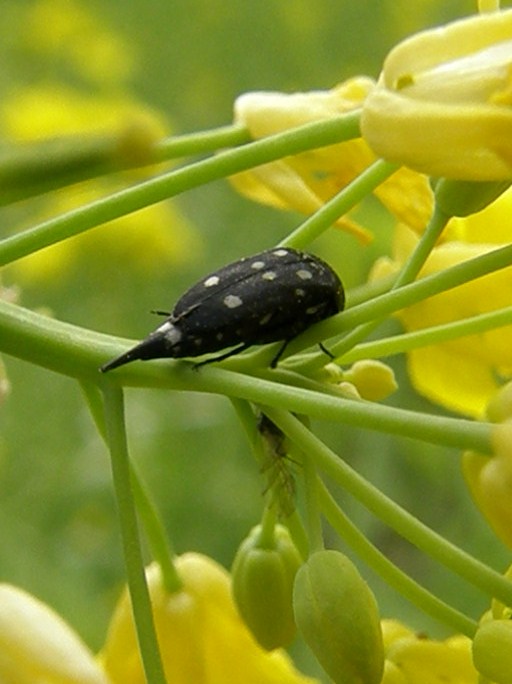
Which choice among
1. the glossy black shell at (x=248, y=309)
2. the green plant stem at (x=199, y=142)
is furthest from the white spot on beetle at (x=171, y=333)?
the green plant stem at (x=199, y=142)

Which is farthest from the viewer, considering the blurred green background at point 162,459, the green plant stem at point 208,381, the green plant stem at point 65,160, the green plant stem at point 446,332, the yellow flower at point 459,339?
the blurred green background at point 162,459

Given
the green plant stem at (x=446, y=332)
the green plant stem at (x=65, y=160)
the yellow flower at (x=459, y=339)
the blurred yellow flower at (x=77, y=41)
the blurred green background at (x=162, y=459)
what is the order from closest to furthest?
the green plant stem at (x=65, y=160) < the green plant stem at (x=446, y=332) < the yellow flower at (x=459, y=339) < the blurred green background at (x=162, y=459) < the blurred yellow flower at (x=77, y=41)

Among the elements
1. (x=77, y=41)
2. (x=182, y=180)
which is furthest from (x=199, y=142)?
(x=77, y=41)

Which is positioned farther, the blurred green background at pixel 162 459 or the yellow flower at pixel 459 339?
the blurred green background at pixel 162 459

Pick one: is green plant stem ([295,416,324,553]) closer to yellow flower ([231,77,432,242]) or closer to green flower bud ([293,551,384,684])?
green flower bud ([293,551,384,684])

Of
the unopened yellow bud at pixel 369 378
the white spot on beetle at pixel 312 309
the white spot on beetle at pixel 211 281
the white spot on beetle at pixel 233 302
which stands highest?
the white spot on beetle at pixel 211 281

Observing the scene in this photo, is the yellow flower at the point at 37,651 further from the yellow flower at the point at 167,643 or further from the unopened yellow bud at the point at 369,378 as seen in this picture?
the unopened yellow bud at the point at 369,378

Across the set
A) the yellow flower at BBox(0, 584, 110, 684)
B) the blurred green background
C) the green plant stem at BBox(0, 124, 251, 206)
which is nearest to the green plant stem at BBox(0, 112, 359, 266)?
the yellow flower at BBox(0, 584, 110, 684)

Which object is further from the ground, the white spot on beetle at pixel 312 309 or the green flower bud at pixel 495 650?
the white spot on beetle at pixel 312 309
